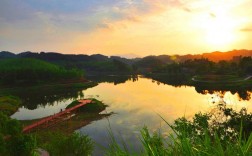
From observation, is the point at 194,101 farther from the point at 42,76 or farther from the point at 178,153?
the point at 42,76

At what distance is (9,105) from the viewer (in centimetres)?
10462

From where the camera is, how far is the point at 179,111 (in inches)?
3516

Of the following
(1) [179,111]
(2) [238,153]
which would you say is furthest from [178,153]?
(1) [179,111]

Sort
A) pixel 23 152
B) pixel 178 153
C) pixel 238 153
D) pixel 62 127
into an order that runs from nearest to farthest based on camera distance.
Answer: pixel 238 153, pixel 178 153, pixel 23 152, pixel 62 127

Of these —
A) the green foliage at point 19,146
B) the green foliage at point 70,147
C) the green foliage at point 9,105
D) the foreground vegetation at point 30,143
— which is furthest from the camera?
the green foliage at point 9,105

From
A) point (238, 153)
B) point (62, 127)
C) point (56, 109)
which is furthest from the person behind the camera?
point (56, 109)

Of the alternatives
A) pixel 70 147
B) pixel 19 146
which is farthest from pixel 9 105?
pixel 19 146

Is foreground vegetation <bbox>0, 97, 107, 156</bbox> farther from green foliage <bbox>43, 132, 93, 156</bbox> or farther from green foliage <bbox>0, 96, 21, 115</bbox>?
green foliage <bbox>0, 96, 21, 115</bbox>

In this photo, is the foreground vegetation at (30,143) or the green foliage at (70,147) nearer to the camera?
the foreground vegetation at (30,143)

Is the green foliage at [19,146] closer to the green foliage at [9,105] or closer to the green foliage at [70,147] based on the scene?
the green foliage at [70,147]

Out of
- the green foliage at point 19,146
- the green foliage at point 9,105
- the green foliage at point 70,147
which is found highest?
the green foliage at point 19,146

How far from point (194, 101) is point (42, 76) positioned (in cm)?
11740

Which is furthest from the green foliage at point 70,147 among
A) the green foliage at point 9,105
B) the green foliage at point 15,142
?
the green foliage at point 9,105

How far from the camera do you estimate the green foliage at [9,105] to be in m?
98.5
